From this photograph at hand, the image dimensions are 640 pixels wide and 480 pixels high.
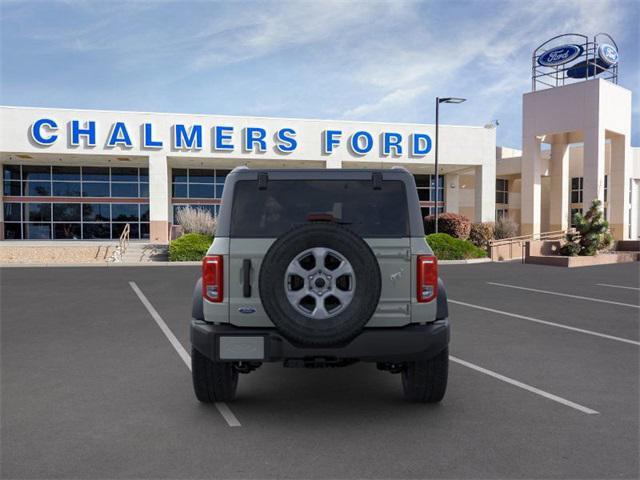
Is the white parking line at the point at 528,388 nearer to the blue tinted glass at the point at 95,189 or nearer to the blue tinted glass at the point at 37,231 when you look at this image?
the blue tinted glass at the point at 95,189

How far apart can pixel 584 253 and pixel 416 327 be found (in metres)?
22.4

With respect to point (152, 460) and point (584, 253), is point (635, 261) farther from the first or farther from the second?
point (152, 460)

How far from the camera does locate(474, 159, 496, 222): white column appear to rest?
3444 cm

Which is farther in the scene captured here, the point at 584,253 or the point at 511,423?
the point at 584,253

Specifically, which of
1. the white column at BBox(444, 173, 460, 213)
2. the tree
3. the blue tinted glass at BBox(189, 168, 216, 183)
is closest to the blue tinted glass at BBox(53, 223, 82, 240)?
the blue tinted glass at BBox(189, 168, 216, 183)

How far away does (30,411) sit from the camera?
4789 mm

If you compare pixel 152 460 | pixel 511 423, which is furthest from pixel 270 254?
pixel 511 423

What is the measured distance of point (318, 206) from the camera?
15.3ft

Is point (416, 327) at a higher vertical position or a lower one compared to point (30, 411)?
higher

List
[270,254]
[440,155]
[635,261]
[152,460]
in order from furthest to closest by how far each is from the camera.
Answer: [440,155], [635,261], [270,254], [152,460]

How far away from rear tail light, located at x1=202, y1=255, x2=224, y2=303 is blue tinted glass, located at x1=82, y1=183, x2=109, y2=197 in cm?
3299

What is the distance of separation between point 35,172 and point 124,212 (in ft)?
19.0

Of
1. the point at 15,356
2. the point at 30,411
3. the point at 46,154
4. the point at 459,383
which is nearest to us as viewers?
the point at 30,411

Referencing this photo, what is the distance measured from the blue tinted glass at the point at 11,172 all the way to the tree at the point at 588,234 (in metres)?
31.3
